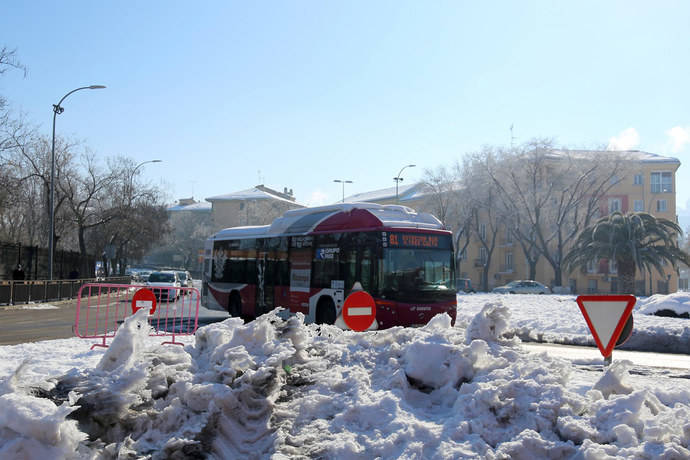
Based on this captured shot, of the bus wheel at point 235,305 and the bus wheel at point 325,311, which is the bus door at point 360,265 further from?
the bus wheel at point 235,305

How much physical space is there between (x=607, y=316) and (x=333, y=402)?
4.43m

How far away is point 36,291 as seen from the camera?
2772 centimetres

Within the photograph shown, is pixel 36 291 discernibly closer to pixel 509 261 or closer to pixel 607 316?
pixel 607 316

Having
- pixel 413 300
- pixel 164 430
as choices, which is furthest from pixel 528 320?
pixel 164 430

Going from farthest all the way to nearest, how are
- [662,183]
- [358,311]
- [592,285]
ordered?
1. [662,183]
2. [592,285]
3. [358,311]

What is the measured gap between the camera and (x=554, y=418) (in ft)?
14.7

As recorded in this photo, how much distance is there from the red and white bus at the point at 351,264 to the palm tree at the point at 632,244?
2284cm

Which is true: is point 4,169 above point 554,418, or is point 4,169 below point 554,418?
above

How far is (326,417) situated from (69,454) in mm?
1917

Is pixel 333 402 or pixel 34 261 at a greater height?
pixel 34 261

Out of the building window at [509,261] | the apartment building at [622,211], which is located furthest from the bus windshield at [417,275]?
the building window at [509,261]

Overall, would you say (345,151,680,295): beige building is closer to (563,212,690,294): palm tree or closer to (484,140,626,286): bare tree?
(484,140,626,286): bare tree

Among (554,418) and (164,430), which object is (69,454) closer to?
(164,430)

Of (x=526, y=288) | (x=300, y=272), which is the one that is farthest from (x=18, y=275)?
(x=526, y=288)
